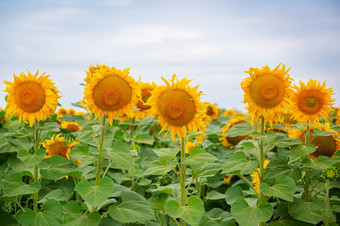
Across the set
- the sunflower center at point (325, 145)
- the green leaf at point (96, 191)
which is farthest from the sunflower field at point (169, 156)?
the sunflower center at point (325, 145)

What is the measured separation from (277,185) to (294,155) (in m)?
0.36

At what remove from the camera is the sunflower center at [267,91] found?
2.89m

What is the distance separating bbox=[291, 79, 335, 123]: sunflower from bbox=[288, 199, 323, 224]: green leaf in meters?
0.72

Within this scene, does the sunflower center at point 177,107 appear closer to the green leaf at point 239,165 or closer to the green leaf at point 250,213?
the green leaf at point 239,165

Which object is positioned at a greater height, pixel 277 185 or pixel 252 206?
pixel 277 185

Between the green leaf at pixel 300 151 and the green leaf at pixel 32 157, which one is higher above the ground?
the green leaf at pixel 300 151

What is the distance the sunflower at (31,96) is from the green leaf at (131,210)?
37.6 inches

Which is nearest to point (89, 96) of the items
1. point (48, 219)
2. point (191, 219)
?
point (48, 219)

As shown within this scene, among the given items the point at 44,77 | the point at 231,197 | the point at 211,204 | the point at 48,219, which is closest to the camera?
the point at 48,219

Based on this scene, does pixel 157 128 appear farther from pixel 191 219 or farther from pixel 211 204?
pixel 191 219

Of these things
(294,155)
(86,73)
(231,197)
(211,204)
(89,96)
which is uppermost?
(86,73)

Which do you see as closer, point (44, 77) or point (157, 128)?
point (44, 77)

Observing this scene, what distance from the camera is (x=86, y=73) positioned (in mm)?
3365

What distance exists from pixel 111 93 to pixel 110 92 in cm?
1
